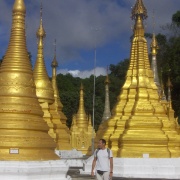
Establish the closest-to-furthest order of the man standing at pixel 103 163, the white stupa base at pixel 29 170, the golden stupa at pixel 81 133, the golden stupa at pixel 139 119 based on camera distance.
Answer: the man standing at pixel 103 163, the white stupa base at pixel 29 170, the golden stupa at pixel 139 119, the golden stupa at pixel 81 133

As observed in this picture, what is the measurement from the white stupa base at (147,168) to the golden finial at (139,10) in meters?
7.57

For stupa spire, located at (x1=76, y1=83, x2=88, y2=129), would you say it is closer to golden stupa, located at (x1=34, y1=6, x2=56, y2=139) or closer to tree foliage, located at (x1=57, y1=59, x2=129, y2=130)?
golden stupa, located at (x1=34, y1=6, x2=56, y2=139)

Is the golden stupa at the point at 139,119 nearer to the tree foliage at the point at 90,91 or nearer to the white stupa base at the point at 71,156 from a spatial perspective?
the white stupa base at the point at 71,156

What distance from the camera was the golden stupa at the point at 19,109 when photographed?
1242 centimetres

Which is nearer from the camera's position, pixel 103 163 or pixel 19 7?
pixel 103 163

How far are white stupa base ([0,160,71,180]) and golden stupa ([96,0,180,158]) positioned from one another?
5733 mm

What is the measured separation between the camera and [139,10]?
20.7m

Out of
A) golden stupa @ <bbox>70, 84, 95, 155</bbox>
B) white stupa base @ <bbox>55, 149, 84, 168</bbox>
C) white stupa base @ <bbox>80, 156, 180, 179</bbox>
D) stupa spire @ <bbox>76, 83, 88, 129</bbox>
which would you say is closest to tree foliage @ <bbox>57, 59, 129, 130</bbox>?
stupa spire @ <bbox>76, 83, 88, 129</bbox>

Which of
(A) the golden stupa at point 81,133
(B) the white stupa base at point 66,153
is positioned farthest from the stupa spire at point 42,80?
(A) the golden stupa at point 81,133

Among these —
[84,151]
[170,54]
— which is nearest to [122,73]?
[170,54]

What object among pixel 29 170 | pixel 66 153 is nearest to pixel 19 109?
pixel 29 170

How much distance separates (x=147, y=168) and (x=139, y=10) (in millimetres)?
8237

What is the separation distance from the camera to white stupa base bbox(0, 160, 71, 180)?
1168cm

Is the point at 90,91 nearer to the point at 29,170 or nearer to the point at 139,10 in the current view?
the point at 139,10
